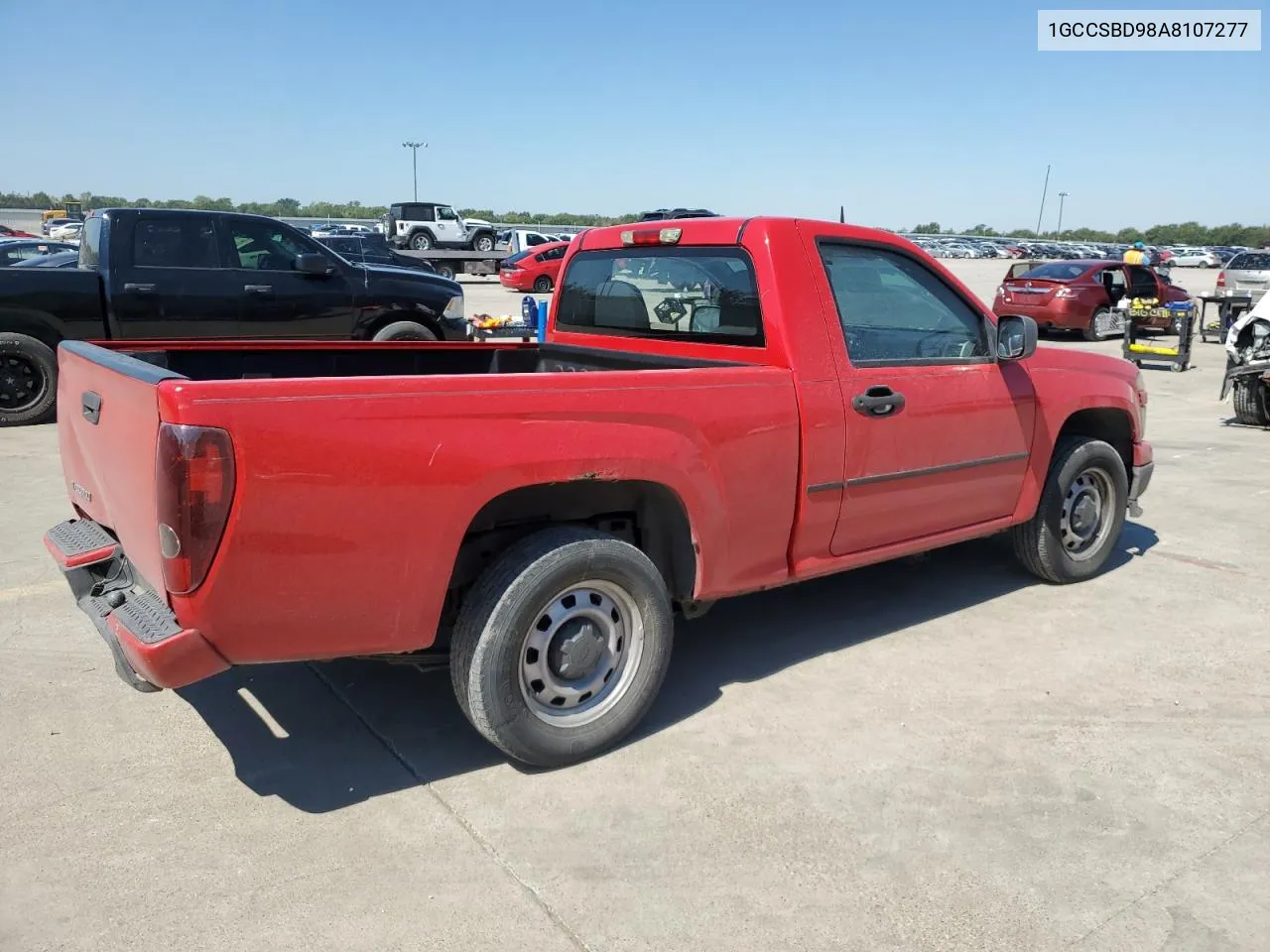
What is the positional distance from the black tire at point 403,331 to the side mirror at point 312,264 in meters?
0.80

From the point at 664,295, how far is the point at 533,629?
186 cm

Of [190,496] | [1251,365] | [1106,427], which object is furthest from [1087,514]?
[1251,365]

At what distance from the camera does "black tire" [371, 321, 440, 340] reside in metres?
9.81

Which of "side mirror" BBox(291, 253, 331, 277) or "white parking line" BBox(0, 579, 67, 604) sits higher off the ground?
"side mirror" BBox(291, 253, 331, 277)

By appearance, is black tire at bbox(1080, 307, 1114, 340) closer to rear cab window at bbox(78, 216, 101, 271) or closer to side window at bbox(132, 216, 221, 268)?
side window at bbox(132, 216, 221, 268)

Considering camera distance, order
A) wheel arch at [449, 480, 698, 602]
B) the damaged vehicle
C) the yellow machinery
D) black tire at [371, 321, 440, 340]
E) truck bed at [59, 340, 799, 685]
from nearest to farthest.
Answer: truck bed at [59, 340, 799, 685] < wheel arch at [449, 480, 698, 602] < the damaged vehicle < black tire at [371, 321, 440, 340] < the yellow machinery

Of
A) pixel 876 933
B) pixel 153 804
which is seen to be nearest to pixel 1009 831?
pixel 876 933

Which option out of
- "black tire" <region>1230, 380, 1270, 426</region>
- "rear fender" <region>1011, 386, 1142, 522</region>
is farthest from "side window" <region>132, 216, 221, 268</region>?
"black tire" <region>1230, 380, 1270, 426</region>

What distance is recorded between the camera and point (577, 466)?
3.08m

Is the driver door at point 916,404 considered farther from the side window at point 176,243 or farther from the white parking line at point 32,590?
the side window at point 176,243

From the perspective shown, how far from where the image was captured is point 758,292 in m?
3.83

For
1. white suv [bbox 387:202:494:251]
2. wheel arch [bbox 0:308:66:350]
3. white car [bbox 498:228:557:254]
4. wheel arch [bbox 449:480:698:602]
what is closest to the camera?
wheel arch [bbox 449:480:698:602]

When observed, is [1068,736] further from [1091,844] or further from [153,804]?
[153,804]

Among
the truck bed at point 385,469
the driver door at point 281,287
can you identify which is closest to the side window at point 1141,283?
the driver door at point 281,287
